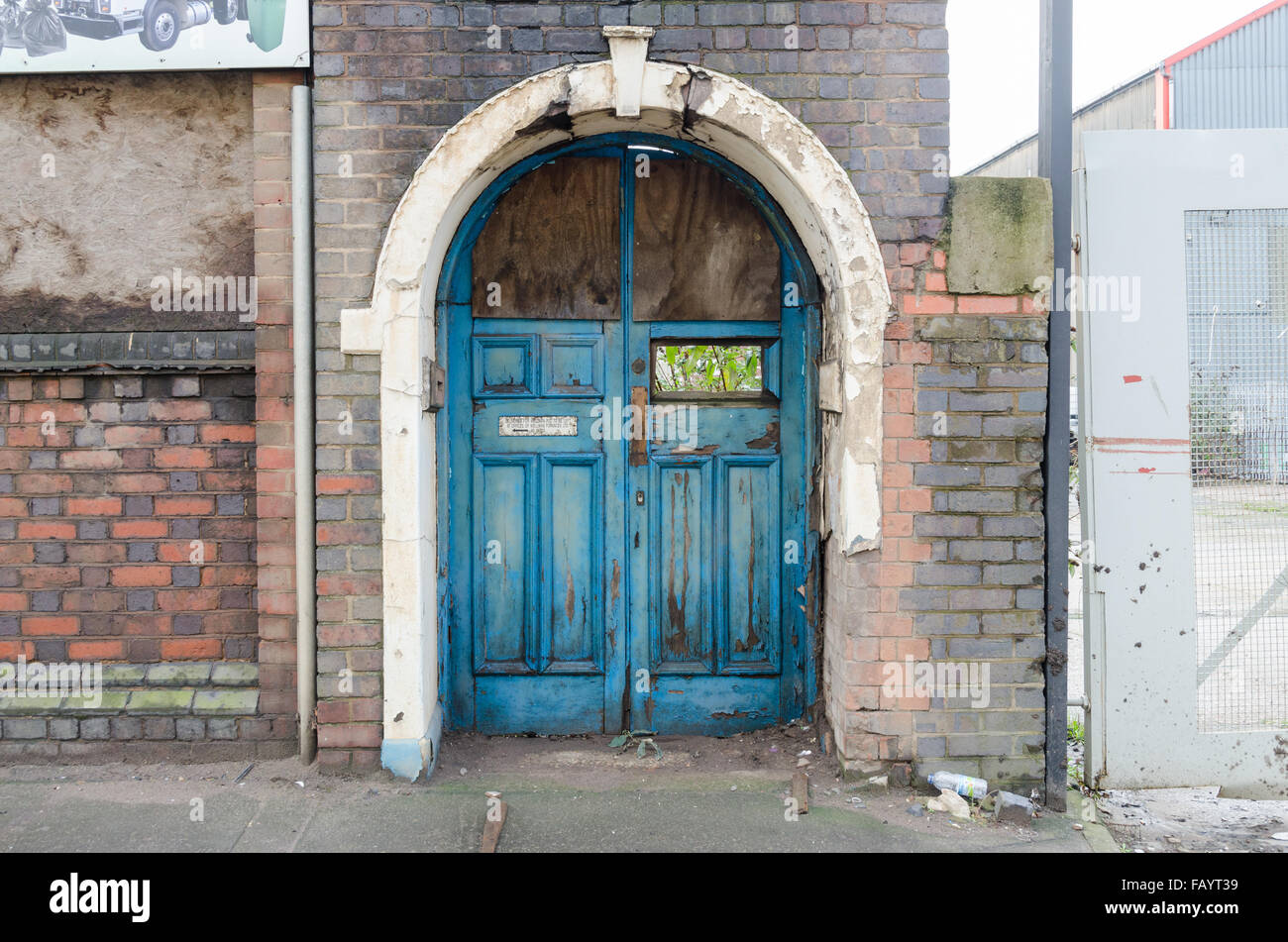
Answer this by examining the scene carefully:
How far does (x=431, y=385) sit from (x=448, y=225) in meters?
0.65

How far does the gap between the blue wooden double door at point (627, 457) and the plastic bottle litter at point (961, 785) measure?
0.74 meters

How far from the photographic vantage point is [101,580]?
3.94 metres

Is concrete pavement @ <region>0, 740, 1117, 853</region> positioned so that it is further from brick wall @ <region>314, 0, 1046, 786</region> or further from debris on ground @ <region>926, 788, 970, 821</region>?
brick wall @ <region>314, 0, 1046, 786</region>

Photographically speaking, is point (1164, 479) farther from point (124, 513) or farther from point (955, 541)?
point (124, 513)

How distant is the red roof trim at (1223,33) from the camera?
1414cm

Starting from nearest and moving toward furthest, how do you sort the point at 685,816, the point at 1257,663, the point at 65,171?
the point at 685,816 < the point at 1257,663 < the point at 65,171

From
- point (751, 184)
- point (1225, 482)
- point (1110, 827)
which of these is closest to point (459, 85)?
point (751, 184)

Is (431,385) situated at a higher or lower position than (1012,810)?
higher

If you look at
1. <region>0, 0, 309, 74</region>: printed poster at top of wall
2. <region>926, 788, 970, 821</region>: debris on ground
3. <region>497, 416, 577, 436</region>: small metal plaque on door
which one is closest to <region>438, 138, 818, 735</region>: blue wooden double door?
<region>497, 416, 577, 436</region>: small metal plaque on door

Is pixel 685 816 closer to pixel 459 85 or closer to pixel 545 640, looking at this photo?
pixel 545 640

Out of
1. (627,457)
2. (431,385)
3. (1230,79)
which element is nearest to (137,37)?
(431,385)

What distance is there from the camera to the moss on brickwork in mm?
3562

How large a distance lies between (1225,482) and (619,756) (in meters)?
2.75

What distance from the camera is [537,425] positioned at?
4105mm
